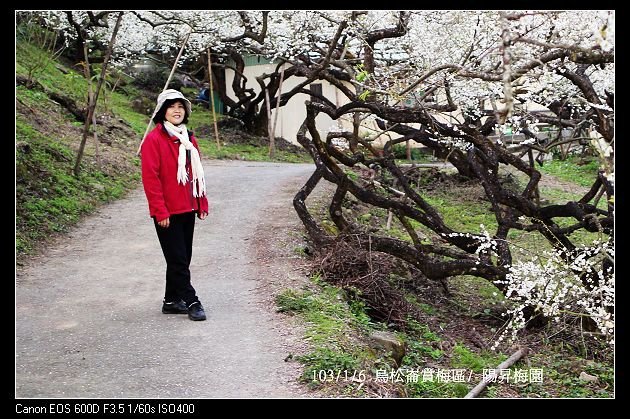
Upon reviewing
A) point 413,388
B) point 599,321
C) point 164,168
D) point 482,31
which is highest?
point 482,31

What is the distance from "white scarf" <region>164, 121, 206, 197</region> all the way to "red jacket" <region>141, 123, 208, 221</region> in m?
0.04

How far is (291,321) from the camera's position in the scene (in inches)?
233

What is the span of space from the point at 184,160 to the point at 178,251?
699 millimetres

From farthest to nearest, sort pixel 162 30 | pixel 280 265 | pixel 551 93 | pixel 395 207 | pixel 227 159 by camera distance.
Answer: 1. pixel 162 30
2. pixel 227 159
3. pixel 551 93
4. pixel 395 207
5. pixel 280 265

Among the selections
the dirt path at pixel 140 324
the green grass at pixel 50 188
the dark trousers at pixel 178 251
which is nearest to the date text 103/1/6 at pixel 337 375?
the dirt path at pixel 140 324

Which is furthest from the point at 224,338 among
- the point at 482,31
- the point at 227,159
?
the point at 227,159

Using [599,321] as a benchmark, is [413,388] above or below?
below

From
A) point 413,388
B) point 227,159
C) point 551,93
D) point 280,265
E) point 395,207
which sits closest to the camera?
point 413,388

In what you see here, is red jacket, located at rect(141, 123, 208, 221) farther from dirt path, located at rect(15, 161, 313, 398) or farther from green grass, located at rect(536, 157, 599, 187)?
green grass, located at rect(536, 157, 599, 187)

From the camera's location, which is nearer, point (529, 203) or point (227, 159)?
point (529, 203)

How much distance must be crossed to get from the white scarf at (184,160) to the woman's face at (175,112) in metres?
0.04

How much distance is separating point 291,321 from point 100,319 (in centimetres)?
152

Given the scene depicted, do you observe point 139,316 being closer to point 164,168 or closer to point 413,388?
point 164,168

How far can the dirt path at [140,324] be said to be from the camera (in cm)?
468
